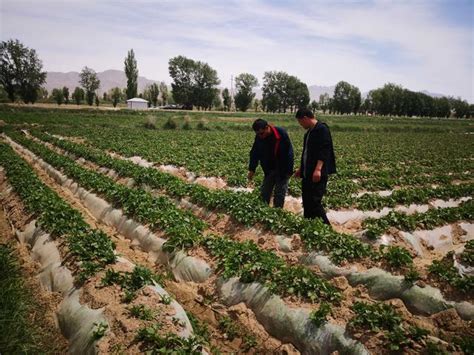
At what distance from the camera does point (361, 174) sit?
1303cm

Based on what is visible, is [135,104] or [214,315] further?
[135,104]

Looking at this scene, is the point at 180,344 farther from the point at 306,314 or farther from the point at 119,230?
the point at 119,230

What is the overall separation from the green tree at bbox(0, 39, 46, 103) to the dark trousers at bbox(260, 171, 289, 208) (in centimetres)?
7278

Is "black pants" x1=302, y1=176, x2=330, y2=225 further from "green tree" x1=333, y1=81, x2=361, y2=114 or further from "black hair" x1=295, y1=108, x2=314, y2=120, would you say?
"green tree" x1=333, y1=81, x2=361, y2=114

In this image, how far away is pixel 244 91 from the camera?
295ft

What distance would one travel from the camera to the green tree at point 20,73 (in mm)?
65688

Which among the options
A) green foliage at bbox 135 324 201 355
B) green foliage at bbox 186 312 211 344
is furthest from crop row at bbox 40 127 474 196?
green foliage at bbox 135 324 201 355

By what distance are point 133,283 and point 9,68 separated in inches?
3134

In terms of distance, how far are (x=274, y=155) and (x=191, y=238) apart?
2.62 m

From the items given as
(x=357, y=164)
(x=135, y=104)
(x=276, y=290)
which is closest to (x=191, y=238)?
(x=276, y=290)

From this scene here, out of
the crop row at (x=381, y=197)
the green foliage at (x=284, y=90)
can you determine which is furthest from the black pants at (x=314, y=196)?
the green foliage at (x=284, y=90)

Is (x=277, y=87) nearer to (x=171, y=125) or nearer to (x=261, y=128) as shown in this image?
(x=171, y=125)

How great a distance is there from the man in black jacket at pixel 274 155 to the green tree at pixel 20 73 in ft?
239

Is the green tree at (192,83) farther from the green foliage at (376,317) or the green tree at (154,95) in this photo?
the green foliage at (376,317)
